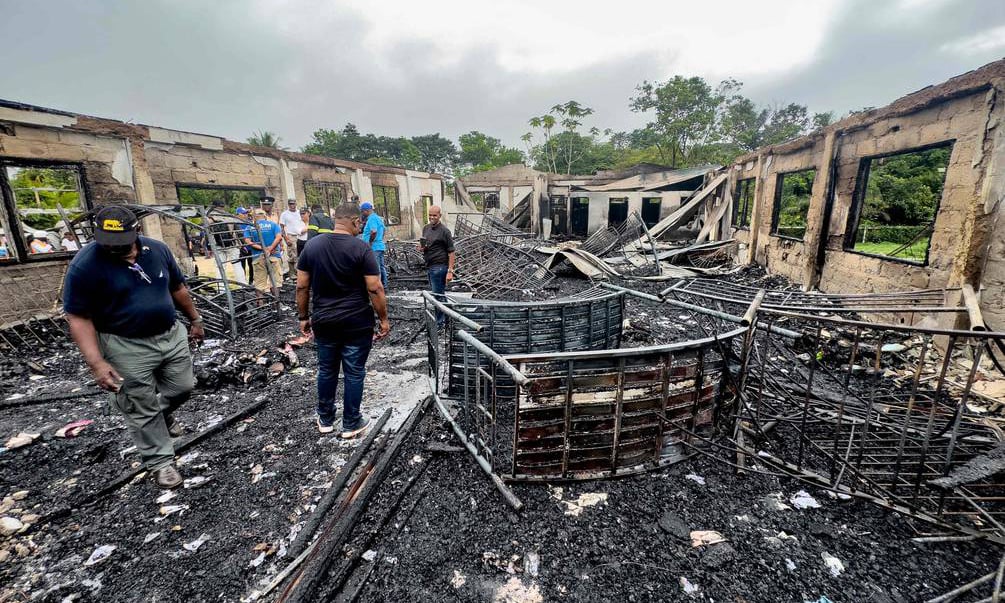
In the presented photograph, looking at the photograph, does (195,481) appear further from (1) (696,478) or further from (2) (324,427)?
(1) (696,478)

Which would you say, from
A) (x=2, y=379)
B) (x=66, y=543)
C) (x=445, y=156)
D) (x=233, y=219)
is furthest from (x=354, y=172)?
(x=445, y=156)

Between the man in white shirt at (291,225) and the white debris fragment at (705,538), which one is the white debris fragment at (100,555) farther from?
the man in white shirt at (291,225)

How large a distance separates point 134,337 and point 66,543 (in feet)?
3.96

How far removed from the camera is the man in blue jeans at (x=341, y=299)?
2.85 metres

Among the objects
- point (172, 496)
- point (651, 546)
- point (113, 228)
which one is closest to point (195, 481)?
point (172, 496)

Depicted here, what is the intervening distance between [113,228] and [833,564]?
4.52 metres

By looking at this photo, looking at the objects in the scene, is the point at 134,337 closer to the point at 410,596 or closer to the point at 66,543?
the point at 66,543

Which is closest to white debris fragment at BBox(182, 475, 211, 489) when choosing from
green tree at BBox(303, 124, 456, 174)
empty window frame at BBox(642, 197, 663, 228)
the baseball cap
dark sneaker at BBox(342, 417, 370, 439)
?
dark sneaker at BBox(342, 417, 370, 439)

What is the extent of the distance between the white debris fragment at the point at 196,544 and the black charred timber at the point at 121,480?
3.09 feet

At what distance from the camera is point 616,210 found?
738 inches

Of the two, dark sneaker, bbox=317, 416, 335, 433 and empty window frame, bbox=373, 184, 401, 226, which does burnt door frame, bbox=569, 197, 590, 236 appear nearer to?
empty window frame, bbox=373, 184, 401, 226

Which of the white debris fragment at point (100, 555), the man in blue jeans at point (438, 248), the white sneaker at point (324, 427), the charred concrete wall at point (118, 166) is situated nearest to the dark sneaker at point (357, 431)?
the white sneaker at point (324, 427)

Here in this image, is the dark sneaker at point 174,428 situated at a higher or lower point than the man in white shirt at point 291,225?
lower

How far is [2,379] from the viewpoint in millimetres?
4324
